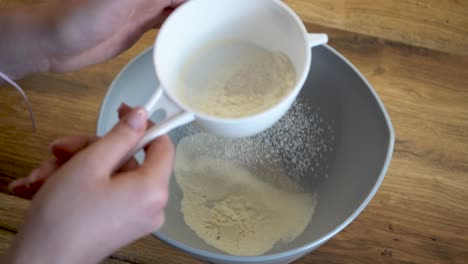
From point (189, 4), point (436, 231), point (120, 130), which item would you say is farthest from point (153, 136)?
point (436, 231)

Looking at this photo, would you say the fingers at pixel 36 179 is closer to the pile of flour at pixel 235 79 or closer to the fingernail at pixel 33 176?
the fingernail at pixel 33 176

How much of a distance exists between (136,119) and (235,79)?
0.21 metres

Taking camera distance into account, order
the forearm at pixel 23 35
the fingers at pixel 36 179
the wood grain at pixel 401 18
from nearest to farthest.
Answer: the fingers at pixel 36 179 → the forearm at pixel 23 35 → the wood grain at pixel 401 18

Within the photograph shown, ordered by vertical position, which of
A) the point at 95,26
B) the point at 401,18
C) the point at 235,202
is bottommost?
the point at 235,202

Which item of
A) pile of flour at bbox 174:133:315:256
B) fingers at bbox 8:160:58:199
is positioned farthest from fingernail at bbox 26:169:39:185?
pile of flour at bbox 174:133:315:256

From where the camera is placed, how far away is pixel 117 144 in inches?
16.3

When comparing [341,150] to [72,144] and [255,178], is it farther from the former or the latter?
[72,144]

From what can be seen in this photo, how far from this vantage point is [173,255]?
25.6 inches

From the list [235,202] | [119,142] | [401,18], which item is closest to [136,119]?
[119,142]

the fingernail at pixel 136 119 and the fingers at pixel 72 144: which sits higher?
the fingernail at pixel 136 119

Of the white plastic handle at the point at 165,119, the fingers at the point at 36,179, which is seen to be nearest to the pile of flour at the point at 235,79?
the white plastic handle at the point at 165,119

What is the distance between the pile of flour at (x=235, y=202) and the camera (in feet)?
2.05

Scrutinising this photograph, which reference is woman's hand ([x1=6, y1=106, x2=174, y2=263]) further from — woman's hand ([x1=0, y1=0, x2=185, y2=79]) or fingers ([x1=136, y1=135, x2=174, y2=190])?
woman's hand ([x1=0, y1=0, x2=185, y2=79])

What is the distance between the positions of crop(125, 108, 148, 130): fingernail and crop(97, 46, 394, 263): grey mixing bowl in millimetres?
171
